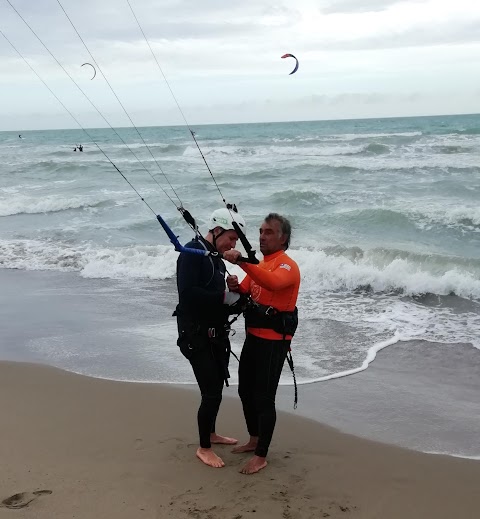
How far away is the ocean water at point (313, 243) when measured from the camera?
7367mm

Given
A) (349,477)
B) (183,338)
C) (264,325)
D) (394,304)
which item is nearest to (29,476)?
(183,338)

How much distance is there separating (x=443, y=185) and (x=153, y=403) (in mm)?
18017

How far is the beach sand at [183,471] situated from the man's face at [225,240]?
4.78ft

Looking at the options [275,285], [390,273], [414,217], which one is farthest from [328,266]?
[275,285]

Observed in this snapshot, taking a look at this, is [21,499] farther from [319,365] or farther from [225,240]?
[319,365]

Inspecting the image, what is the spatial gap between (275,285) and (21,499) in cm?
193

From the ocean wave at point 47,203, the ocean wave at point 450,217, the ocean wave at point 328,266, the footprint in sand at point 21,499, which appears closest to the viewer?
the footprint in sand at point 21,499

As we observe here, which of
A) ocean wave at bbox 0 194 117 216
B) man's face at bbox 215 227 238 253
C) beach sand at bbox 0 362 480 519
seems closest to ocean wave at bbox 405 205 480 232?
ocean wave at bbox 0 194 117 216

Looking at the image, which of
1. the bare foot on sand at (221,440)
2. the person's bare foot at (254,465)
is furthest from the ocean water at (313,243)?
the person's bare foot at (254,465)

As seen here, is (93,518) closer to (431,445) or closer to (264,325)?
(264,325)

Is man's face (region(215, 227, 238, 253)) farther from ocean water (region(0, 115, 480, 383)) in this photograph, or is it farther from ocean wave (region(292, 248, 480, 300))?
ocean wave (region(292, 248, 480, 300))

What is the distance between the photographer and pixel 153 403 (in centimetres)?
535

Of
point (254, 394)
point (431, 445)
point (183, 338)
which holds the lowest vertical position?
point (431, 445)

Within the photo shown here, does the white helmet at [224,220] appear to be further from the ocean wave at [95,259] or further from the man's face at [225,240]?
the ocean wave at [95,259]
